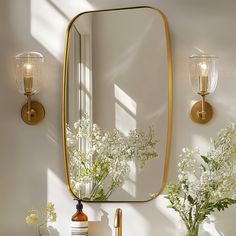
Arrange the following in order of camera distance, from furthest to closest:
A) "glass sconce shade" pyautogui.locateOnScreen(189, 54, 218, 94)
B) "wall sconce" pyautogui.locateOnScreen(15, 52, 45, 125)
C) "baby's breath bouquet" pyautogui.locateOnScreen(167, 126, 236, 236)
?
"wall sconce" pyautogui.locateOnScreen(15, 52, 45, 125) → "glass sconce shade" pyautogui.locateOnScreen(189, 54, 218, 94) → "baby's breath bouquet" pyautogui.locateOnScreen(167, 126, 236, 236)

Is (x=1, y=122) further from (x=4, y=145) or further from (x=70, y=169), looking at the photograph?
(x=70, y=169)

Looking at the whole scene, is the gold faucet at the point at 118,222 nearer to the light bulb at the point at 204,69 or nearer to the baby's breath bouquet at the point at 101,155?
the baby's breath bouquet at the point at 101,155

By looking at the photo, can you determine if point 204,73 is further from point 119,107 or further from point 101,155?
point 101,155

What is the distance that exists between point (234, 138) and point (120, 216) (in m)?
0.60

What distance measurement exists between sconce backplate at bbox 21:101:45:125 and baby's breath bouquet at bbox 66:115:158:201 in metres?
0.17

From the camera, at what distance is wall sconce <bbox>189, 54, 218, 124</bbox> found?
2.49 meters

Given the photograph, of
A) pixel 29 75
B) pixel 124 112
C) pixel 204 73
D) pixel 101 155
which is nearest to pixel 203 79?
pixel 204 73

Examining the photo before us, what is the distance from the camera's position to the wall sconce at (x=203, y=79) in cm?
249

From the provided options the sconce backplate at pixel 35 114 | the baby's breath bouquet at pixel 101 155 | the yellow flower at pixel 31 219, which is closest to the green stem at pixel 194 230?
the baby's breath bouquet at pixel 101 155

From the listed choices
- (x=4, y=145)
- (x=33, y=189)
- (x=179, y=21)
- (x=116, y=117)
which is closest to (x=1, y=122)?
(x=4, y=145)

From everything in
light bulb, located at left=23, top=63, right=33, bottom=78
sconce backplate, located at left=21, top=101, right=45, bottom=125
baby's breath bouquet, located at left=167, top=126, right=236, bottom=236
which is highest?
light bulb, located at left=23, top=63, right=33, bottom=78

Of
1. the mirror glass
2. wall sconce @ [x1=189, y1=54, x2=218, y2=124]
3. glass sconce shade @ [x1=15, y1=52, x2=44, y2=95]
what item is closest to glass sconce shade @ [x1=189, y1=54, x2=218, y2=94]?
wall sconce @ [x1=189, y1=54, x2=218, y2=124]

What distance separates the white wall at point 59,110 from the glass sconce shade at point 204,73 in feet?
0.18

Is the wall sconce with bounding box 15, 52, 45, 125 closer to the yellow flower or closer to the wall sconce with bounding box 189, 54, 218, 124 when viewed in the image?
the yellow flower
